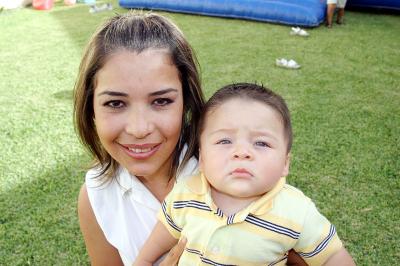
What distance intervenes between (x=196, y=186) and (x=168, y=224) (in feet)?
0.50

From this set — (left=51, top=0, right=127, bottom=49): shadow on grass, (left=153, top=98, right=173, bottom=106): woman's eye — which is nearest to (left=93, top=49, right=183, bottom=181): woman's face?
(left=153, top=98, right=173, bottom=106): woman's eye

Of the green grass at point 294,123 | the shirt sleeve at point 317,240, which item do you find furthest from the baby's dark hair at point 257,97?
the green grass at point 294,123

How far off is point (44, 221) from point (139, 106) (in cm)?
158

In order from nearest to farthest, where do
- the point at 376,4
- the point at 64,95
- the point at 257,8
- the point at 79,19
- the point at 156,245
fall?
the point at 156,245
the point at 64,95
the point at 257,8
the point at 79,19
the point at 376,4

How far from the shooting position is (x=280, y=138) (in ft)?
4.44

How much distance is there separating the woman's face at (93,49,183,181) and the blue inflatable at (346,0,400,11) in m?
7.13

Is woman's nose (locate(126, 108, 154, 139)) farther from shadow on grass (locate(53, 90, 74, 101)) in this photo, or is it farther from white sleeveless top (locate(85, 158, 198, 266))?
shadow on grass (locate(53, 90, 74, 101))

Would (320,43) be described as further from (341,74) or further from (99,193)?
(99,193)

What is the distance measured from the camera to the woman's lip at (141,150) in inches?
56.5

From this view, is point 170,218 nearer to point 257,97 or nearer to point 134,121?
point 134,121

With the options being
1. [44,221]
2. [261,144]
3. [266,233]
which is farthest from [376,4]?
[266,233]

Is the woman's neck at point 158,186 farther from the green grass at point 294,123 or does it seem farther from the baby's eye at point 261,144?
the green grass at point 294,123

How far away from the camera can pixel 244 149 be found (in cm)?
129

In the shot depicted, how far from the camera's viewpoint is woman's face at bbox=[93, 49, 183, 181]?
1.38 meters
